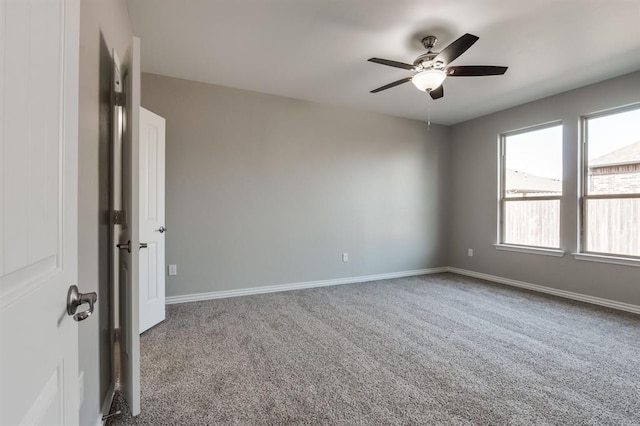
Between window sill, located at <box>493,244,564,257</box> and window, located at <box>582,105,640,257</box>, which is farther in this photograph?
window sill, located at <box>493,244,564,257</box>

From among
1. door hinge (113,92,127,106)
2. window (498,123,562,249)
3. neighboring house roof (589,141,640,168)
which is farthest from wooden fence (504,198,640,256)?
door hinge (113,92,127,106)

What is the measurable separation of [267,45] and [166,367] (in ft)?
9.31

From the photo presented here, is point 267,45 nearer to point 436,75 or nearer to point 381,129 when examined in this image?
point 436,75

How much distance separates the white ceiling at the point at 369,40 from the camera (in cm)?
229

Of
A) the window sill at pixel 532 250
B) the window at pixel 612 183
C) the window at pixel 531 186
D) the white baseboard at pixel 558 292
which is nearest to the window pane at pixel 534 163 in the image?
the window at pixel 531 186

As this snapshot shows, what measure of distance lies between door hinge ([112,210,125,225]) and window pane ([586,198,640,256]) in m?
4.95

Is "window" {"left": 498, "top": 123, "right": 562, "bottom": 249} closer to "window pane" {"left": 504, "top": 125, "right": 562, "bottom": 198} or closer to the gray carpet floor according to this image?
"window pane" {"left": 504, "top": 125, "right": 562, "bottom": 198}

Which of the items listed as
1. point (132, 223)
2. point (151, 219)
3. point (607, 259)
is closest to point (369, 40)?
point (132, 223)

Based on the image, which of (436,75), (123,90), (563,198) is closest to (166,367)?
(123,90)

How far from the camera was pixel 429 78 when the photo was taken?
253 centimetres

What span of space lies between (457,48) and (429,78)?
35 centimetres

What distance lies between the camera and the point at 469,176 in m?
5.13

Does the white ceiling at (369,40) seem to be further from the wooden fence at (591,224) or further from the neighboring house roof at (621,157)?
the wooden fence at (591,224)

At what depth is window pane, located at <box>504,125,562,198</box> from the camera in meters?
4.04
